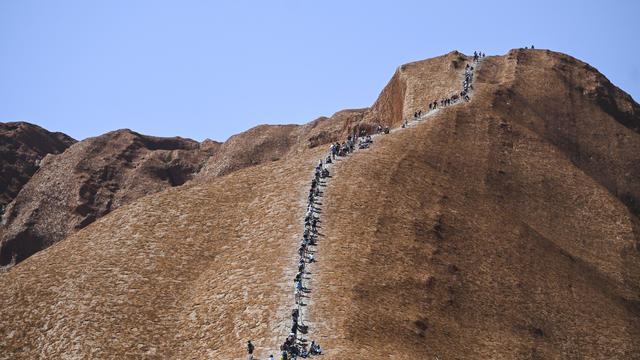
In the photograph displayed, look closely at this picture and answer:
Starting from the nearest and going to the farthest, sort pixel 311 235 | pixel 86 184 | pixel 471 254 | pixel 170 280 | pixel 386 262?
pixel 386 262 < pixel 311 235 < pixel 170 280 < pixel 471 254 < pixel 86 184

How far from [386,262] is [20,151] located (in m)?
124

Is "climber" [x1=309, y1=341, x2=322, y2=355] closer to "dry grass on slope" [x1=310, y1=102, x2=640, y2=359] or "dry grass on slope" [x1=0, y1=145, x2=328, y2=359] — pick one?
"dry grass on slope" [x1=310, y1=102, x2=640, y2=359]

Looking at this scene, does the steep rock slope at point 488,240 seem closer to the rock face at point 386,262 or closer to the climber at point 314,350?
the rock face at point 386,262

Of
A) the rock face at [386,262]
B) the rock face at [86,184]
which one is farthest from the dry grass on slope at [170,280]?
the rock face at [86,184]

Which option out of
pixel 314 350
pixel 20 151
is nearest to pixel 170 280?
pixel 314 350

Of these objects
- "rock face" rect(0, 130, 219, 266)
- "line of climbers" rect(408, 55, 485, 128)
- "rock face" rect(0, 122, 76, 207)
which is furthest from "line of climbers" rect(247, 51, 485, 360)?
"rock face" rect(0, 122, 76, 207)

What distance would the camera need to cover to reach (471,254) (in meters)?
55.4

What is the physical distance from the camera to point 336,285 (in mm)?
45719

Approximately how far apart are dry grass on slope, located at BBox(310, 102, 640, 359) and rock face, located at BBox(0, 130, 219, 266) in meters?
78.2

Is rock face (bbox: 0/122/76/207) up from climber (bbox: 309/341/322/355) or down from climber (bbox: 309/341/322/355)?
up

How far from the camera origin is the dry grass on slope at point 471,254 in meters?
44.5

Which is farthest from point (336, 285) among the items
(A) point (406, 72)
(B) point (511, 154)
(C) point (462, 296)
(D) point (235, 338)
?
(A) point (406, 72)

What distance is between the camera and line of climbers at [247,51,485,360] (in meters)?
36.6

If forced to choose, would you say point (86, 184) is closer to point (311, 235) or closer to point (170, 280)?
point (170, 280)
